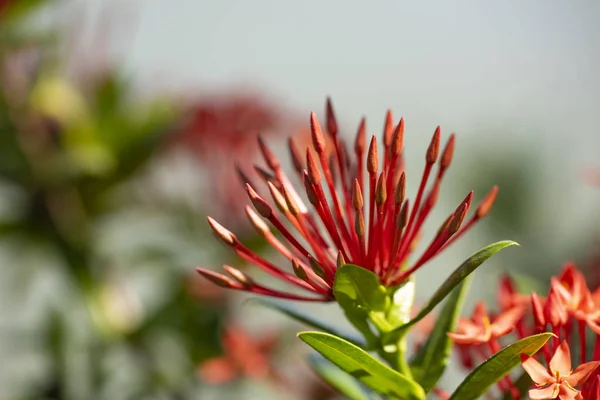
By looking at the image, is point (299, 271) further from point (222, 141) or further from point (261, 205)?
point (222, 141)

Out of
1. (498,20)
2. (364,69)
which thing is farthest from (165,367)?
(498,20)

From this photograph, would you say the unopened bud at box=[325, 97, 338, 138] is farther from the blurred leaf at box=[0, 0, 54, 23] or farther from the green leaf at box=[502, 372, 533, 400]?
the blurred leaf at box=[0, 0, 54, 23]

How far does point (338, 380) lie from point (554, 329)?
0.41 ft

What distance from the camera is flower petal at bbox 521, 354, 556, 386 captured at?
0.30m

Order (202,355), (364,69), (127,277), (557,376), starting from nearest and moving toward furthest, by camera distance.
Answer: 1. (557,376)
2. (202,355)
3. (127,277)
4. (364,69)

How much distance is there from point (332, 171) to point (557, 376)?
0.15 meters

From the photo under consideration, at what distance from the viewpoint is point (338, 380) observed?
1.34ft

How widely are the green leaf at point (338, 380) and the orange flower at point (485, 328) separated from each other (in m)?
0.07

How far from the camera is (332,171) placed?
391mm

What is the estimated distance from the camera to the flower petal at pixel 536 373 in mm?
302

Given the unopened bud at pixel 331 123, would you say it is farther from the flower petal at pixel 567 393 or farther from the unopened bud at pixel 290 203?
the flower petal at pixel 567 393

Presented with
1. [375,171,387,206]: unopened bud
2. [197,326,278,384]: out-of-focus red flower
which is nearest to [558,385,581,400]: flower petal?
[375,171,387,206]: unopened bud

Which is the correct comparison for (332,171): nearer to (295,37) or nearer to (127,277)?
(127,277)

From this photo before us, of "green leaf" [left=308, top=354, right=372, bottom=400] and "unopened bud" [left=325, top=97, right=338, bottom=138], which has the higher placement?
"unopened bud" [left=325, top=97, right=338, bottom=138]
